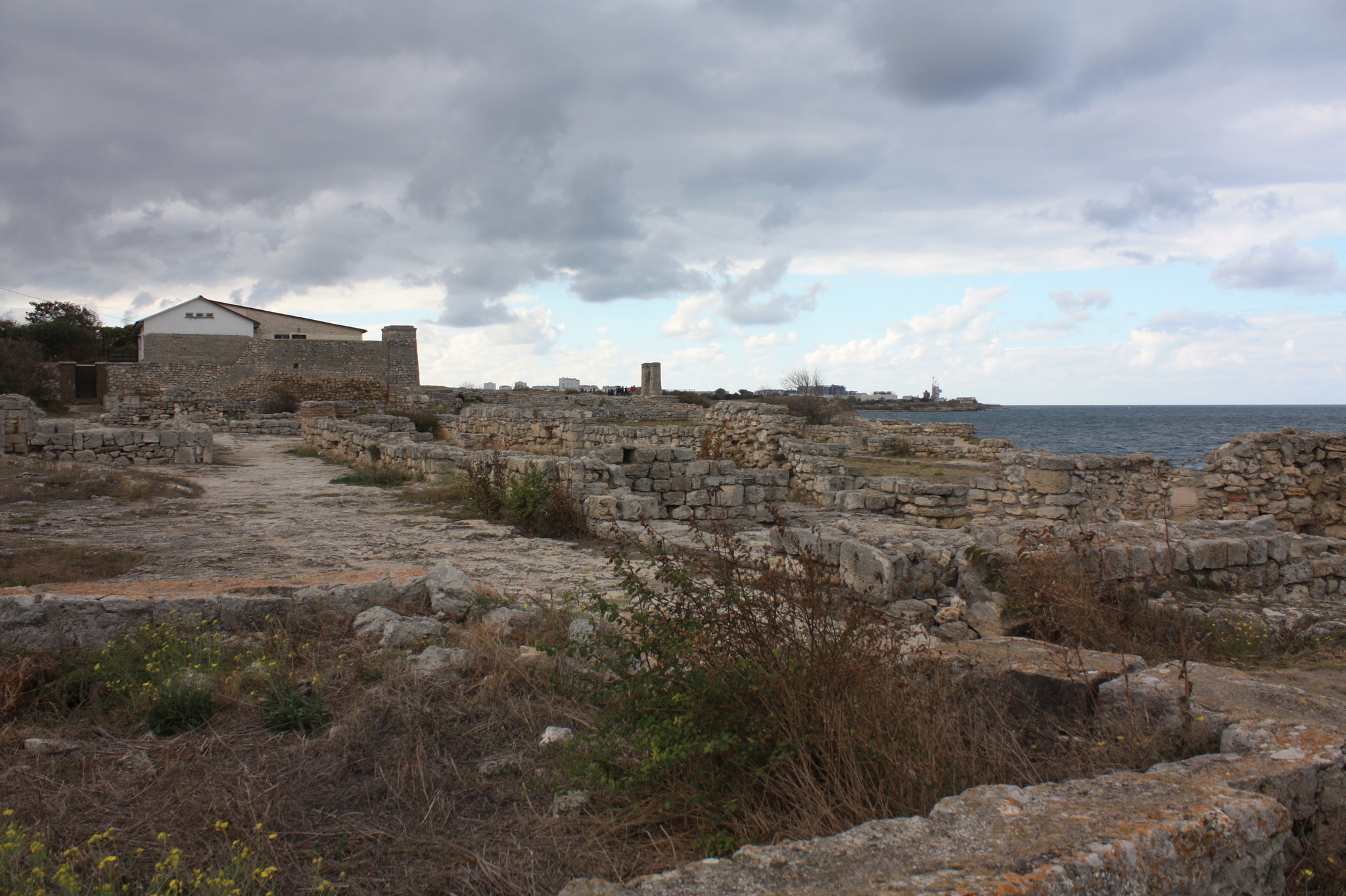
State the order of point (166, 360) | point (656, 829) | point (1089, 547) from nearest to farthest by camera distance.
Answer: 1. point (656, 829)
2. point (1089, 547)
3. point (166, 360)

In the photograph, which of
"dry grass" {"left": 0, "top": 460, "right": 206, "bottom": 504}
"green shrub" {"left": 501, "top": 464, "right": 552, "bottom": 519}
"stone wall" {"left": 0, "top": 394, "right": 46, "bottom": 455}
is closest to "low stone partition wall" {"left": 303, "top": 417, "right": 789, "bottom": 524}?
"green shrub" {"left": 501, "top": 464, "right": 552, "bottom": 519}

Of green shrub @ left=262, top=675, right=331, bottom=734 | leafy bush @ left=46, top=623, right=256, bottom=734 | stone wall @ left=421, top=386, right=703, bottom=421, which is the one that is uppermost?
stone wall @ left=421, top=386, right=703, bottom=421

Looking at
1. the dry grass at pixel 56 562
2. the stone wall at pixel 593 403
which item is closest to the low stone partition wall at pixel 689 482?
the dry grass at pixel 56 562

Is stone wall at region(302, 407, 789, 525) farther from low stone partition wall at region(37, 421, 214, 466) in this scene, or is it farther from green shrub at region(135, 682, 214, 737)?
low stone partition wall at region(37, 421, 214, 466)

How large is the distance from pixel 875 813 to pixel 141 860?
2.79 m

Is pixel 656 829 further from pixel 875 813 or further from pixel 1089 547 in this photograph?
pixel 1089 547

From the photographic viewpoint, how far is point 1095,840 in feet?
6.82

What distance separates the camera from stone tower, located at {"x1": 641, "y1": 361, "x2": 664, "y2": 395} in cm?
4056

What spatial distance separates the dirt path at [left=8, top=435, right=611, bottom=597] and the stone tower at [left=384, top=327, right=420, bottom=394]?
104ft

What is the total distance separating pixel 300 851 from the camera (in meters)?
2.73

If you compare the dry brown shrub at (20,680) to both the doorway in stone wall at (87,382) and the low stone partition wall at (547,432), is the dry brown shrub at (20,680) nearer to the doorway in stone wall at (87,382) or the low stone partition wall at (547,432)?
the low stone partition wall at (547,432)

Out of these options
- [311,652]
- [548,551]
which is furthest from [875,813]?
[548,551]

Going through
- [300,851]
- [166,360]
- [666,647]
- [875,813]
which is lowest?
[300,851]

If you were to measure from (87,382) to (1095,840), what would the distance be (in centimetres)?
4960
